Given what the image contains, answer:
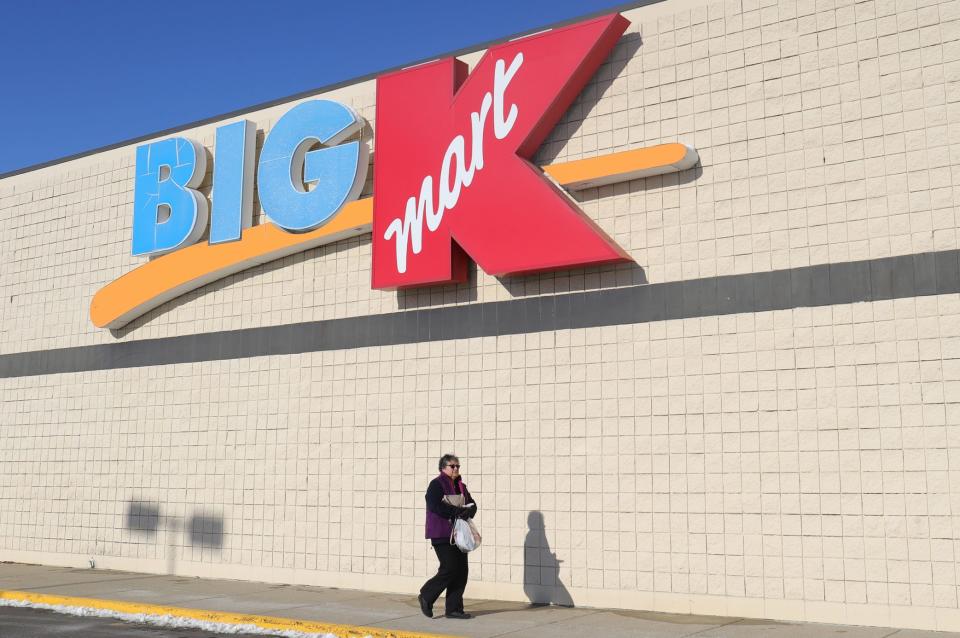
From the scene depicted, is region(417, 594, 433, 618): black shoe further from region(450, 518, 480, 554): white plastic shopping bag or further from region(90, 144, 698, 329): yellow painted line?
region(90, 144, 698, 329): yellow painted line

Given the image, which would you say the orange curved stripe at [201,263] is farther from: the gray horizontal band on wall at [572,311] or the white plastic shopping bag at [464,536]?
the white plastic shopping bag at [464,536]

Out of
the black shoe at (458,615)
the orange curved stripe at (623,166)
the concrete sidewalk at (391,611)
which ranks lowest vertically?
the concrete sidewalk at (391,611)

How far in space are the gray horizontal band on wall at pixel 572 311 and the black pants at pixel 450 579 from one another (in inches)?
138

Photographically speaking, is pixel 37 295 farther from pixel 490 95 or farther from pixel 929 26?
pixel 929 26

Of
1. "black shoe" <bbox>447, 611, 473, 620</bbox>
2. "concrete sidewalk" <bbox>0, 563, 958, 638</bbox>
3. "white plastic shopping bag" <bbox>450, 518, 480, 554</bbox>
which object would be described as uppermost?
"white plastic shopping bag" <bbox>450, 518, 480, 554</bbox>

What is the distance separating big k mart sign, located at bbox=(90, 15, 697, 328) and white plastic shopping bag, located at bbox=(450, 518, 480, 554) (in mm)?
3704

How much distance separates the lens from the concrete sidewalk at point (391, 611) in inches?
422

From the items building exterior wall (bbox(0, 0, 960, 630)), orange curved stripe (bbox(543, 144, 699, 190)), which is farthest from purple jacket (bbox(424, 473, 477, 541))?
orange curved stripe (bbox(543, 144, 699, 190))

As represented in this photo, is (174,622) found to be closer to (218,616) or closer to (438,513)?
(218,616)

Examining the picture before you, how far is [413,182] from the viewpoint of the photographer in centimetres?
1485

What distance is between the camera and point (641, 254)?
13.1 meters

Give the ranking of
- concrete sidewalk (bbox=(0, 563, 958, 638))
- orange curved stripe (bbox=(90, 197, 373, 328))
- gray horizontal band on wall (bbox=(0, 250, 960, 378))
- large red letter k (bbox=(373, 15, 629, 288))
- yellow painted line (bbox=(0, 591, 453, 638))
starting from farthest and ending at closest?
1. orange curved stripe (bbox=(90, 197, 373, 328))
2. large red letter k (bbox=(373, 15, 629, 288))
3. gray horizontal band on wall (bbox=(0, 250, 960, 378))
4. concrete sidewalk (bbox=(0, 563, 958, 638))
5. yellow painted line (bbox=(0, 591, 453, 638))

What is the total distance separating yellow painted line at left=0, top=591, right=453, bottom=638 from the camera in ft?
34.6

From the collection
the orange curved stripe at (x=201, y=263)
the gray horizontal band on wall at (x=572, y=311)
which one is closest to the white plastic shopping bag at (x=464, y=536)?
the gray horizontal band on wall at (x=572, y=311)
